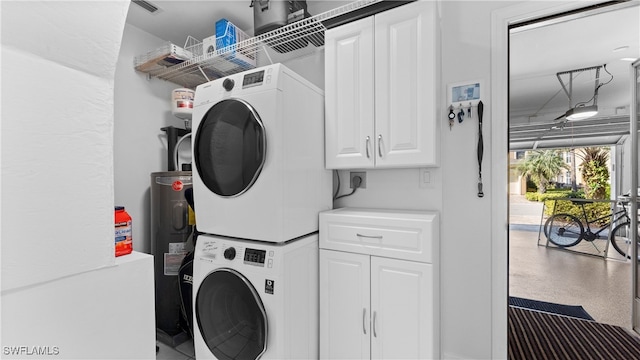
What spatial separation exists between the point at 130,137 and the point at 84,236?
2264mm

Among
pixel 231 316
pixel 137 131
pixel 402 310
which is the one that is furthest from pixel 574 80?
pixel 137 131

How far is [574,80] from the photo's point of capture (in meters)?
2.16

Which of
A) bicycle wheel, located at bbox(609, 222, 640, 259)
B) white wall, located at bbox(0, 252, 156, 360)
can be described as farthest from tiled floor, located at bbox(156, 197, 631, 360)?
white wall, located at bbox(0, 252, 156, 360)

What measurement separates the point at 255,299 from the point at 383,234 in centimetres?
79

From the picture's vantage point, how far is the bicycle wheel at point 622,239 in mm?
2084

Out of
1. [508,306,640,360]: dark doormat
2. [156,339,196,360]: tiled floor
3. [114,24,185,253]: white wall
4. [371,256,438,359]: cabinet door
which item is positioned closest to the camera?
[371,256,438,359]: cabinet door

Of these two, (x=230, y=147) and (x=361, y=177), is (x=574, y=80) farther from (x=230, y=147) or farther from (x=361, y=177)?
(x=230, y=147)

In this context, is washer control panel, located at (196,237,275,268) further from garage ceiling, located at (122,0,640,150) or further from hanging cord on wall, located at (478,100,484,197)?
garage ceiling, located at (122,0,640,150)

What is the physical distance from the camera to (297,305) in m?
1.59

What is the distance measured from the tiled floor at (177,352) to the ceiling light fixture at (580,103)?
3370mm

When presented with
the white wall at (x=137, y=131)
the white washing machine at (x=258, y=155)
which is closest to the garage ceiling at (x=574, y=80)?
the white washing machine at (x=258, y=155)

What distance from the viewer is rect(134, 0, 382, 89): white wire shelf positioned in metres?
1.98

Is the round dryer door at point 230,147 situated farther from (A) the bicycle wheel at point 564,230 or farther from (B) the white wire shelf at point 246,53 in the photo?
(A) the bicycle wheel at point 564,230

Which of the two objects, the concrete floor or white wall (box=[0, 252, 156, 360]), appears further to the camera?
the concrete floor
